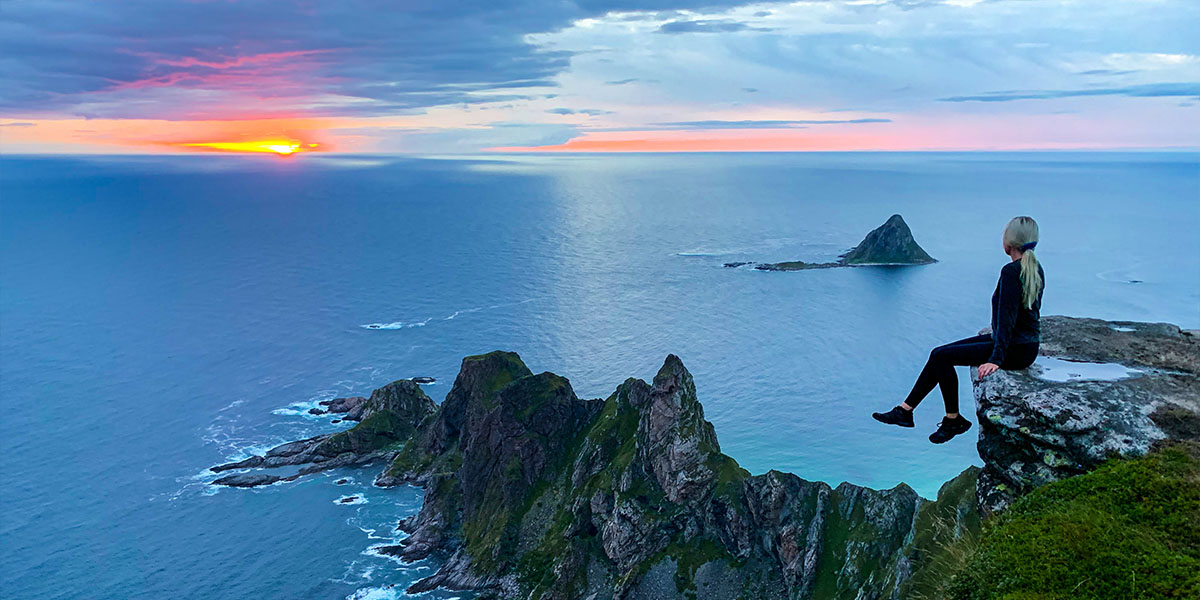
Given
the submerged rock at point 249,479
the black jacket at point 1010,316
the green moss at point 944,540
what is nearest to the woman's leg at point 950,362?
the black jacket at point 1010,316

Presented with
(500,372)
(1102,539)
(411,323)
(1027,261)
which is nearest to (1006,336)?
(1027,261)

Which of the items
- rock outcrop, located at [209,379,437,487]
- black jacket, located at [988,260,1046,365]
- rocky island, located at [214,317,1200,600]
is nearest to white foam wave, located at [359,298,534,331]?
rock outcrop, located at [209,379,437,487]

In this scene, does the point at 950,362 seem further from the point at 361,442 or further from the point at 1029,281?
the point at 361,442

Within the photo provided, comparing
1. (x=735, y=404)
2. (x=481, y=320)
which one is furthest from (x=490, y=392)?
(x=481, y=320)

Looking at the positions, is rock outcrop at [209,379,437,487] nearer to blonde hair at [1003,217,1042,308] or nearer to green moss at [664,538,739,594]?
green moss at [664,538,739,594]

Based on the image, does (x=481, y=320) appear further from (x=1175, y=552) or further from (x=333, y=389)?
(x=1175, y=552)

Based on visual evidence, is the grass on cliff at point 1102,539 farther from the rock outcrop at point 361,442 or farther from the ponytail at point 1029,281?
the rock outcrop at point 361,442

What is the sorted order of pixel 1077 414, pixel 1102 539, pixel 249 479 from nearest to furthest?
1. pixel 1102 539
2. pixel 1077 414
3. pixel 249 479
